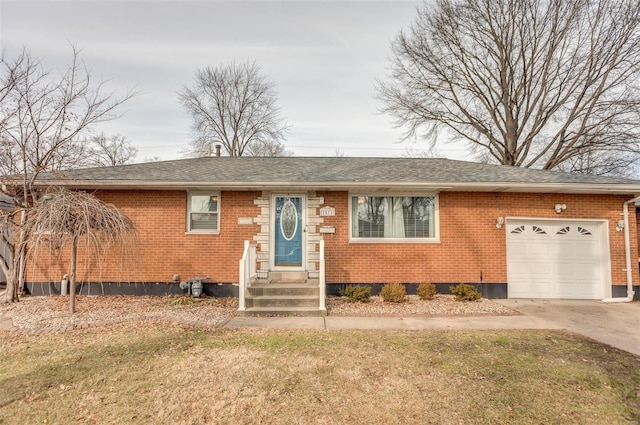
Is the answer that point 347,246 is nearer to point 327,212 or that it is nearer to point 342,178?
point 327,212

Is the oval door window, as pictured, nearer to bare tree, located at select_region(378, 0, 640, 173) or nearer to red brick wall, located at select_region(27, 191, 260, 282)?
red brick wall, located at select_region(27, 191, 260, 282)

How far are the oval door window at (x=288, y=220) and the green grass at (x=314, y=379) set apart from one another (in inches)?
131

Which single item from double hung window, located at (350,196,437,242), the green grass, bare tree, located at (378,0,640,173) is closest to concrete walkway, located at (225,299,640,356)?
the green grass

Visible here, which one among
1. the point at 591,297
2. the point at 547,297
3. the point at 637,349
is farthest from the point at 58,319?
the point at 591,297

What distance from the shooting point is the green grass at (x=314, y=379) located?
284 cm

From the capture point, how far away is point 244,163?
390 inches

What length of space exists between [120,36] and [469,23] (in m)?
16.0

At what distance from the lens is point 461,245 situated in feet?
26.3

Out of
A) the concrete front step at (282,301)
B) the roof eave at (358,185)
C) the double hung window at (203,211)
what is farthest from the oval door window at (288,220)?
the concrete front step at (282,301)

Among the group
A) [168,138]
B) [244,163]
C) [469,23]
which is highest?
[469,23]

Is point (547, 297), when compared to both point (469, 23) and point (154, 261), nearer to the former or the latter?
point (154, 261)

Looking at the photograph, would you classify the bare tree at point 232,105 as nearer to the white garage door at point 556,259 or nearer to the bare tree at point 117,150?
the bare tree at point 117,150

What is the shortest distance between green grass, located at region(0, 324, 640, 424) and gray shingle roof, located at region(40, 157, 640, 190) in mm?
3680

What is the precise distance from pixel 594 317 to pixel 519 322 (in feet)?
6.36
